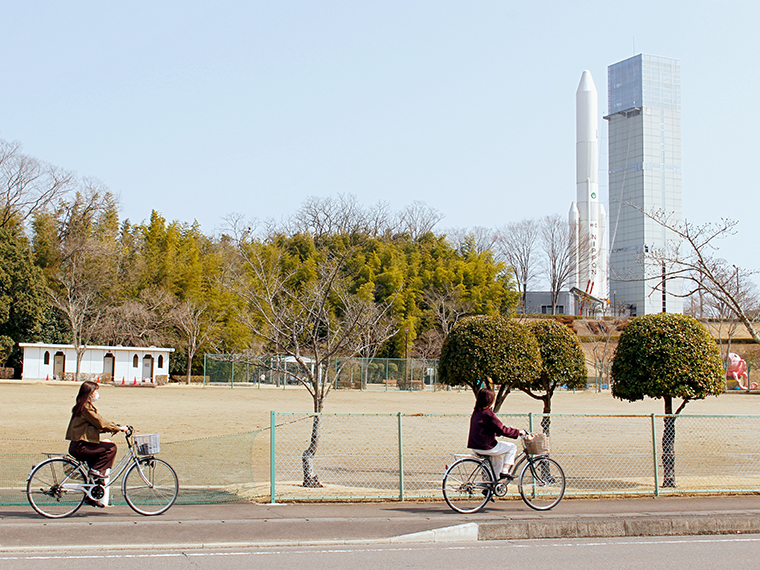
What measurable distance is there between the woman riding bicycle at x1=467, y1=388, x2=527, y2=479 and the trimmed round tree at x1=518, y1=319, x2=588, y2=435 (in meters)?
5.09

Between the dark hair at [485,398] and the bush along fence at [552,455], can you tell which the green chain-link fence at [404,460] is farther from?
the dark hair at [485,398]

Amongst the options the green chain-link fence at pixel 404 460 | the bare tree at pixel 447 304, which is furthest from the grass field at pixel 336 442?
the bare tree at pixel 447 304

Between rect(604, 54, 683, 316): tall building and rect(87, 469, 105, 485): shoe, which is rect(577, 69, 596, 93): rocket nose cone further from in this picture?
rect(87, 469, 105, 485): shoe

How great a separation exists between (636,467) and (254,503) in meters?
9.25

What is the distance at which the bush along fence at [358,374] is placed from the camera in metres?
52.8

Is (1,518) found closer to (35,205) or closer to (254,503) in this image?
(254,503)

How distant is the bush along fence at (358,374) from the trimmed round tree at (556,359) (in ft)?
123

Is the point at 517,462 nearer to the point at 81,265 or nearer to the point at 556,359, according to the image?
the point at 556,359

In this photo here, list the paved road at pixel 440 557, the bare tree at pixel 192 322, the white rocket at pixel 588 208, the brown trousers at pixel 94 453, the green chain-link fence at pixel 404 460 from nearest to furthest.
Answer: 1. the paved road at pixel 440 557
2. the brown trousers at pixel 94 453
3. the green chain-link fence at pixel 404 460
4. the bare tree at pixel 192 322
5. the white rocket at pixel 588 208

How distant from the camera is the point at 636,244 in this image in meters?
119

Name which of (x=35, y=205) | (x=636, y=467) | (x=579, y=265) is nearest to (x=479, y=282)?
(x=579, y=265)

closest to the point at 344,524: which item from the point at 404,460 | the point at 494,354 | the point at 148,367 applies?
the point at 494,354

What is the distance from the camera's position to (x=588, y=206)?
9150 cm

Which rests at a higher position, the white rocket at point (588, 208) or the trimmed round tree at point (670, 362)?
the white rocket at point (588, 208)
